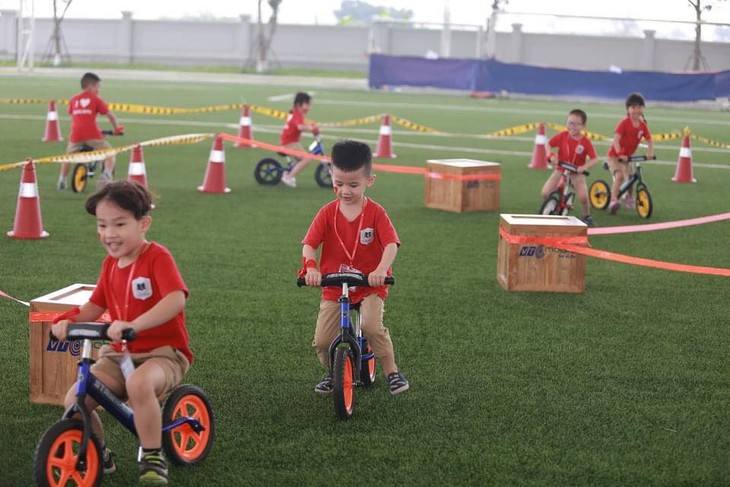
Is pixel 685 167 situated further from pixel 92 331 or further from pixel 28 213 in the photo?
pixel 92 331

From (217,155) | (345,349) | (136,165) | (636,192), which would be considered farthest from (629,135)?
(345,349)

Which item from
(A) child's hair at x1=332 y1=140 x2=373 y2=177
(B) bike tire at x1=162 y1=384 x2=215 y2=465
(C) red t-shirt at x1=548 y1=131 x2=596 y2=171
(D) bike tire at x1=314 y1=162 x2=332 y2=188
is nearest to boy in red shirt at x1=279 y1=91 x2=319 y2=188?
(D) bike tire at x1=314 y1=162 x2=332 y2=188

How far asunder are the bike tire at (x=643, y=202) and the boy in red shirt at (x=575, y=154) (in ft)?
3.18

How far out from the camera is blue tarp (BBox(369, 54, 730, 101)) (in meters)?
36.8

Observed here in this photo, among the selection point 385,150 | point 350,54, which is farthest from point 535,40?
point 385,150

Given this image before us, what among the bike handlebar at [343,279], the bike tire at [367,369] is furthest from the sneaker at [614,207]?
the bike handlebar at [343,279]

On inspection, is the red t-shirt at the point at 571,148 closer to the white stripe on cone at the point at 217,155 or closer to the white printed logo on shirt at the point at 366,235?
the white stripe on cone at the point at 217,155

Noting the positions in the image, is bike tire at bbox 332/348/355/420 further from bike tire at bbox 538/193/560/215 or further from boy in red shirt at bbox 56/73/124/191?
boy in red shirt at bbox 56/73/124/191

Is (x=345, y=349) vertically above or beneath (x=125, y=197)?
beneath

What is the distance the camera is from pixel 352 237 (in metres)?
6.39

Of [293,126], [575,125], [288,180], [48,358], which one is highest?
[575,125]

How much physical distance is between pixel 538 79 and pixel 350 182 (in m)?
33.6

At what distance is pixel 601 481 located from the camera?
17.4ft

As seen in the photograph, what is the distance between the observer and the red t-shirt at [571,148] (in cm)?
1342
